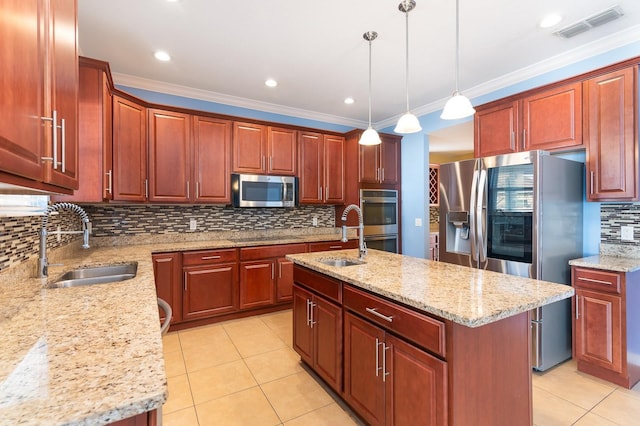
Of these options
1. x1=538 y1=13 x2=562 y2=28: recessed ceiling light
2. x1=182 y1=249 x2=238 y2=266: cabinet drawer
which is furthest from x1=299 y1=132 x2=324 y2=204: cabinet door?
x1=538 y1=13 x2=562 y2=28: recessed ceiling light

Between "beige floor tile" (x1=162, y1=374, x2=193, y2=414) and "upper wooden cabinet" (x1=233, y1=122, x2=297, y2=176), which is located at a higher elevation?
"upper wooden cabinet" (x1=233, y1=122, x2=297, y2=176)

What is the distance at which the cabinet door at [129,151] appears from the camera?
2.84 m

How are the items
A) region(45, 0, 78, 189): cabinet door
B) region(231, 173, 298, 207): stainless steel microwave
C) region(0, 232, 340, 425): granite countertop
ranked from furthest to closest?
region(231, 173, 298, 207): stainless steel microwave → region(45, 0, 78, 189): cabinet door → region(0, 232, 340, 425): granite countertop

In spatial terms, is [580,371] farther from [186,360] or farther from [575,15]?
[186,360]

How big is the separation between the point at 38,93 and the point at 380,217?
3.89m

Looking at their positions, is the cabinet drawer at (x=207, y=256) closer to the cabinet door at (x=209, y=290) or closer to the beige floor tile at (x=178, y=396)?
the cabinet door at (x=209, y=290)

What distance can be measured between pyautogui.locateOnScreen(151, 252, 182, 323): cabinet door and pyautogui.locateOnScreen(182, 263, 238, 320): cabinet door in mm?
58

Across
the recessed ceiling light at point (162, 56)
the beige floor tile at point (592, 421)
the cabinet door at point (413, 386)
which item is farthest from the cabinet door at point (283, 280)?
the beige floor tile at point (592, 421)

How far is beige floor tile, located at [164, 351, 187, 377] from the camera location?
7.76ft

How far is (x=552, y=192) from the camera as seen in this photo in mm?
2441

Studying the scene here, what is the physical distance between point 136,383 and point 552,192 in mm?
2968

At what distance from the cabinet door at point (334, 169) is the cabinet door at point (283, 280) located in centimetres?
115

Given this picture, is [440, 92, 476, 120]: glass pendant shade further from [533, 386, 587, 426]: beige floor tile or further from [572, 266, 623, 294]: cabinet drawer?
[533, 386, 587, 426]: beige floor tile

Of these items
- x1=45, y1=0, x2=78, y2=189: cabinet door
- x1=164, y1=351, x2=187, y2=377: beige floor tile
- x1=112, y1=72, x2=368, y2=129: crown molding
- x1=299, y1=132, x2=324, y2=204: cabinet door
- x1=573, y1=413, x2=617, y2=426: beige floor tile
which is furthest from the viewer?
x1=299, y1=132, x2=324, y2=204: cabinet door
